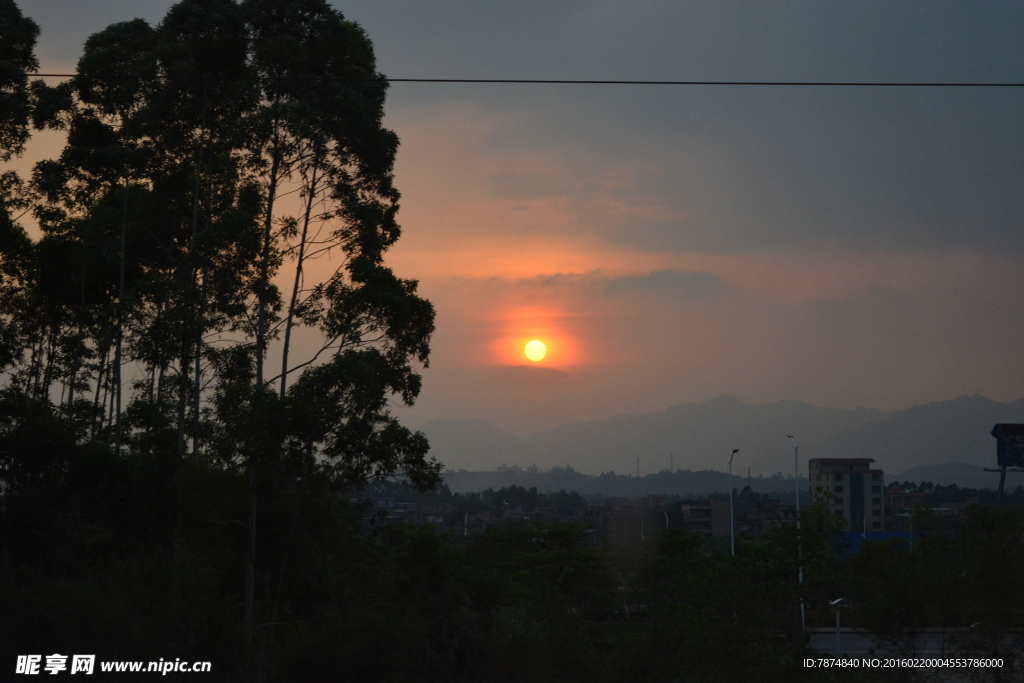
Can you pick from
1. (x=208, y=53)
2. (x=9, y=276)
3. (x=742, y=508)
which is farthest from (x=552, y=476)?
(x=208, y=53)

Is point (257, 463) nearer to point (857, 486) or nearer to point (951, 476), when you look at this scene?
point (857, 486)

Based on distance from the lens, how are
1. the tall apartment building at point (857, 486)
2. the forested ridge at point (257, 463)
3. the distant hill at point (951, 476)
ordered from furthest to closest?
the distant hill at point (951, 476), the tall apartment building at point (857, 486), the forested ridge at point (257, 463)

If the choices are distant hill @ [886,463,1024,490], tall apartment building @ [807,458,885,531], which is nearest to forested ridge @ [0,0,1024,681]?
tall apartment building @ [807,458,885,531]

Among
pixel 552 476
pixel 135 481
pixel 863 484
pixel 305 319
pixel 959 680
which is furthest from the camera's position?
pixel 552 476

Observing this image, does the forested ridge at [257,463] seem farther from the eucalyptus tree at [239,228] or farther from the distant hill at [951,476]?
the distant hill at [951,476]

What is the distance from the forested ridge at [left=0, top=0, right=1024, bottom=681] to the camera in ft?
35.1

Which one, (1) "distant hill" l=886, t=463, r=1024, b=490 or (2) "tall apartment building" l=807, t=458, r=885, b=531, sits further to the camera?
(1) "distant hill" l=886, t=463, r=1024, b=490

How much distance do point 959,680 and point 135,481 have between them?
15488 millimetres

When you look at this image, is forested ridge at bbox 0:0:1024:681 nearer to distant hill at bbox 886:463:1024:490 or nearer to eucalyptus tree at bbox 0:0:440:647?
eucalyptus tree at bbox 0:0:440:647

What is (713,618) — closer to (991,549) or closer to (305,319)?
(991,549)

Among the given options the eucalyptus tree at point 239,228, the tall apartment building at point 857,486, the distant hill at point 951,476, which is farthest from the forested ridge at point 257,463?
the distant hill at point 951,476

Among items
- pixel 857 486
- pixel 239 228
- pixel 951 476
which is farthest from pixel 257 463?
pixel 951 476

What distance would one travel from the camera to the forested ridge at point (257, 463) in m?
10.7

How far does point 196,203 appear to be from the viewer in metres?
22.1
